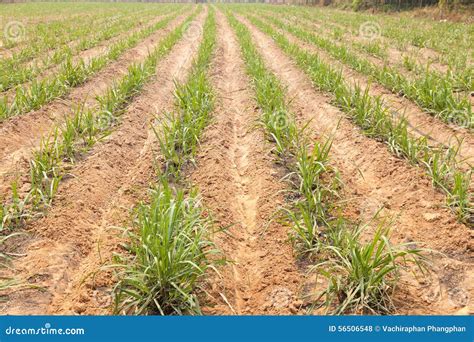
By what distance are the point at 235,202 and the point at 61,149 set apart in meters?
1.84

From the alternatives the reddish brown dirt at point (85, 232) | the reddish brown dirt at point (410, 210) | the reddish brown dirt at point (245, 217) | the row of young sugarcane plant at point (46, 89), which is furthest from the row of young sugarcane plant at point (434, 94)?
the row of young sugarcane plant at point (46, 89)

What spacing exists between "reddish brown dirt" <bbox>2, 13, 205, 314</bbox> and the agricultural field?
1 cm

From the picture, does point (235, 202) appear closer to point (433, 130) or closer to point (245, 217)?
point (245, 217)

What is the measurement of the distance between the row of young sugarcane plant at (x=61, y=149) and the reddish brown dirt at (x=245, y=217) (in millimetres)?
1271

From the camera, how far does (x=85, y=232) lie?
3.10m

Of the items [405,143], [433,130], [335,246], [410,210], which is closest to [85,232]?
[335,246]

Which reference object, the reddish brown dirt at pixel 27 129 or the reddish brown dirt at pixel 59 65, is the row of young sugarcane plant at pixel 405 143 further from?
the reddish brown dirt at pixel 59 65

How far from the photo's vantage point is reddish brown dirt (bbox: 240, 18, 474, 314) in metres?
2.49

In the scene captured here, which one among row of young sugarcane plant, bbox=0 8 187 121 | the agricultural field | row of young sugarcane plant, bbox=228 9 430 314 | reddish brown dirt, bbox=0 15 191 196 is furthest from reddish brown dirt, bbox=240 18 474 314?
row of young sugarcane plant, bbox=0 8 187 121

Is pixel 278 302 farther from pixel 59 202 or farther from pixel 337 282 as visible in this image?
pixel 59 202

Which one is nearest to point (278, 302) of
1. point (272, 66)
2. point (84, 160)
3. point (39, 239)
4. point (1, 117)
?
point (39, 239)

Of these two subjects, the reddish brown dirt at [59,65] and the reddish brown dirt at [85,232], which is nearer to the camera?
the reddish brown dirt at [85,232]

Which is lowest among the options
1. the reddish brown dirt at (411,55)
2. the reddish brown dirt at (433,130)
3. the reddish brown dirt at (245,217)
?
the reddish brown dirt at (245,217)

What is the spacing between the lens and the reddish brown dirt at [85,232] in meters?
2.45
